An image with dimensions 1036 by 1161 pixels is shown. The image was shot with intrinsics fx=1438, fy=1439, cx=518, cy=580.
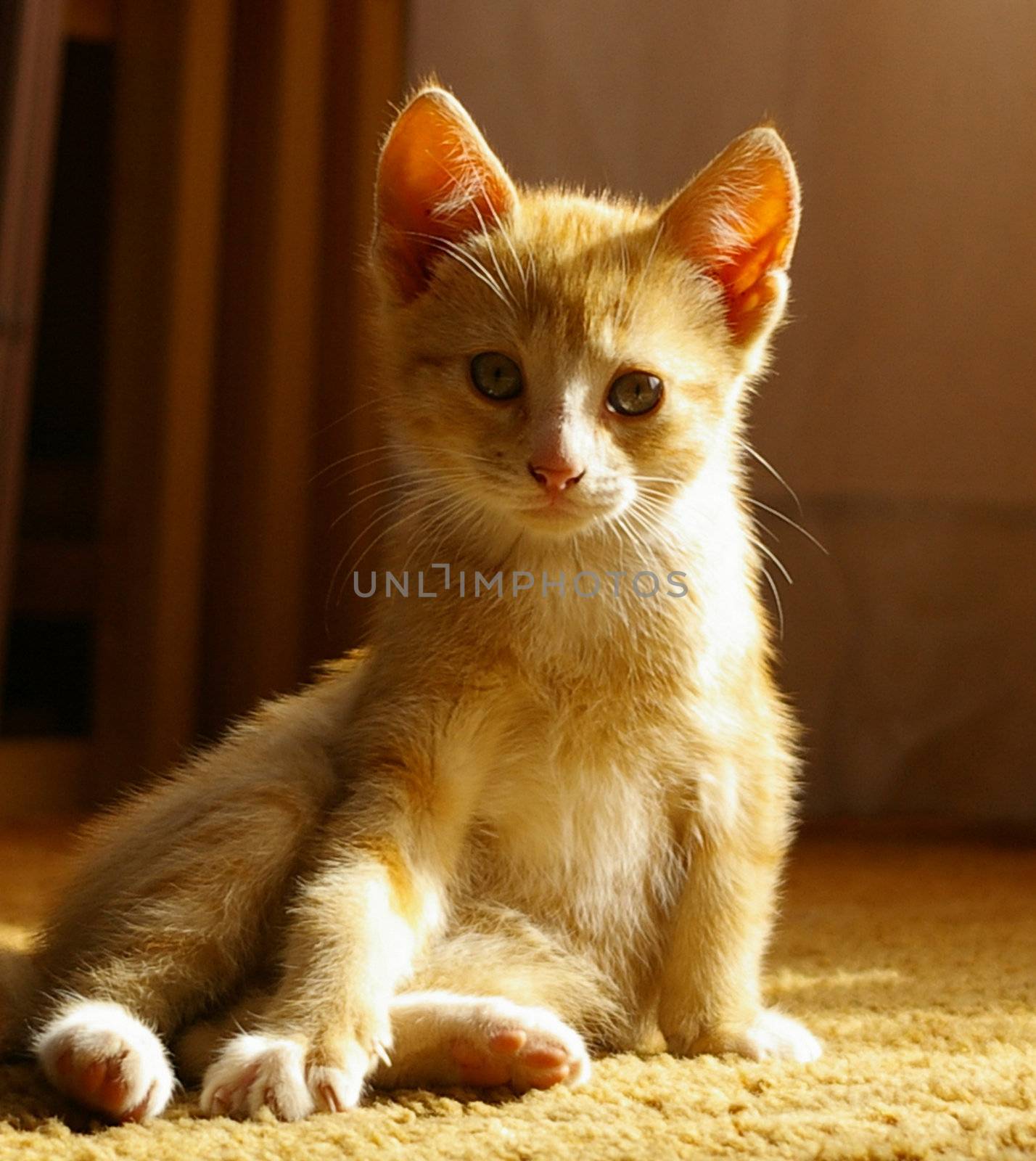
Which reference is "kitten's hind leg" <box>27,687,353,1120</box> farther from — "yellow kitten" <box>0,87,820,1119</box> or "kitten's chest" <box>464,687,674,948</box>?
"kitten's chest" <box>464,687,674,948</box>

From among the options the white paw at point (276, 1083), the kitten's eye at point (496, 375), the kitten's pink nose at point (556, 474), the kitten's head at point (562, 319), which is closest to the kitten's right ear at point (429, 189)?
the kitten's head at point (562, 319)

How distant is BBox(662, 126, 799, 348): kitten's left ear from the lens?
4.05 ft

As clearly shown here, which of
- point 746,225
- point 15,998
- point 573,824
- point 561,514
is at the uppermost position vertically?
point 746,225

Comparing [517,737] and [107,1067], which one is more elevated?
[517,737]

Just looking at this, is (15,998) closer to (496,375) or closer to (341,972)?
(341,972)

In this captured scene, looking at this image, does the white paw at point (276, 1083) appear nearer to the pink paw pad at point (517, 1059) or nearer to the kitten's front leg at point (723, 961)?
the pink paw pad at point (517, 1059)

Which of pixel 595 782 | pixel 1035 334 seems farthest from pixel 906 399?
pixel 595 782

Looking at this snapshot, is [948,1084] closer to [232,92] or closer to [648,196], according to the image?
[648,196]

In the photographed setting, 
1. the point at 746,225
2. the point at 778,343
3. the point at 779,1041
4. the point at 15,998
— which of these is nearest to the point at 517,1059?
the point at 779,1041

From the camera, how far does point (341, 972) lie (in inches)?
40.6

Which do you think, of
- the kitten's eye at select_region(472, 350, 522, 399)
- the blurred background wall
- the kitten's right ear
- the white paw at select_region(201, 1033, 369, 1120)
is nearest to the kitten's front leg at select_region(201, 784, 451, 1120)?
the white paw at select_region(201, 1033, 369, 1120)

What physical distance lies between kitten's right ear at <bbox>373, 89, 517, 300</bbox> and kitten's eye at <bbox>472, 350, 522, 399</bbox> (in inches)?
5.6

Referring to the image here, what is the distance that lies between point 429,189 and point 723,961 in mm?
715

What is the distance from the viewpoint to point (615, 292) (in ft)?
3.94
